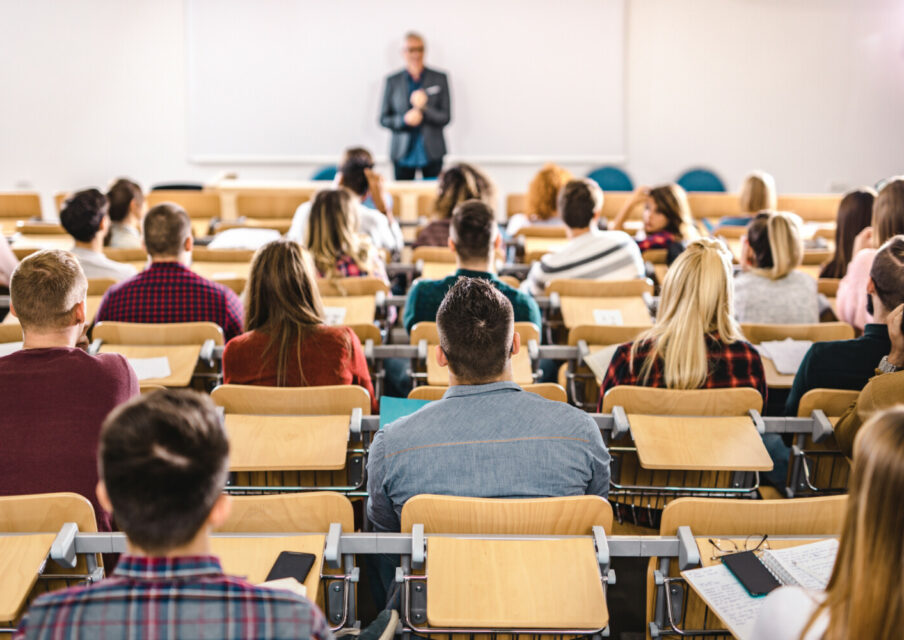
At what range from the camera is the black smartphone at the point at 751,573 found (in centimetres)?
175

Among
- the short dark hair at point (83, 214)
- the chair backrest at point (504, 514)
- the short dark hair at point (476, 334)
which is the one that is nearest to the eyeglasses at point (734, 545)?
the chair backrest at point (504, 514)

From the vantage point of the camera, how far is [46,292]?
7.89 ft

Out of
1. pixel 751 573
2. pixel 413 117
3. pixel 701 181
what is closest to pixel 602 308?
pixel 751 573

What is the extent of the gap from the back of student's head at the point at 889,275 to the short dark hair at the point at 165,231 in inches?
106

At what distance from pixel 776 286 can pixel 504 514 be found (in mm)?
2399

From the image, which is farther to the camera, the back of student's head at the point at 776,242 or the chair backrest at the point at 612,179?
the chair backrest at the point at 612,179

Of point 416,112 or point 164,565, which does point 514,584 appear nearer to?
point 164,565

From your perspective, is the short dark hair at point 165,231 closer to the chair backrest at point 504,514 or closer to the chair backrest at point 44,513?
the chair backrest at point 44,513

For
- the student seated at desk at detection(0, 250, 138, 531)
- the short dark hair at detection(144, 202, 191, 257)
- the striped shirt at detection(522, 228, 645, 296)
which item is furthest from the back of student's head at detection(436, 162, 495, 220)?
the student seated at desk at detection(0, 250, 138, 531)

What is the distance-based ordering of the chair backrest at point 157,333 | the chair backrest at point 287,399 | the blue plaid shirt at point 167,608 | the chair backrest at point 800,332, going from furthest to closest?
the chair backrest at point 800,332, the chair backrest at point 157,333, the chair backrest at point 287,399, the blue plaid shirt at point 167,608

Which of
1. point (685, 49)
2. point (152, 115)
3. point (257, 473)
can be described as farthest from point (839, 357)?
point (152, 115)

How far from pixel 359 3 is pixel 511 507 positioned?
7.78 meters

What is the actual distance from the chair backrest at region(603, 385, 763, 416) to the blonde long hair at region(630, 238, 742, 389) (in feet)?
0.65

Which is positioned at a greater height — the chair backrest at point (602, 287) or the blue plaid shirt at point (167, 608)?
the chair backrest at point (602, 287)
